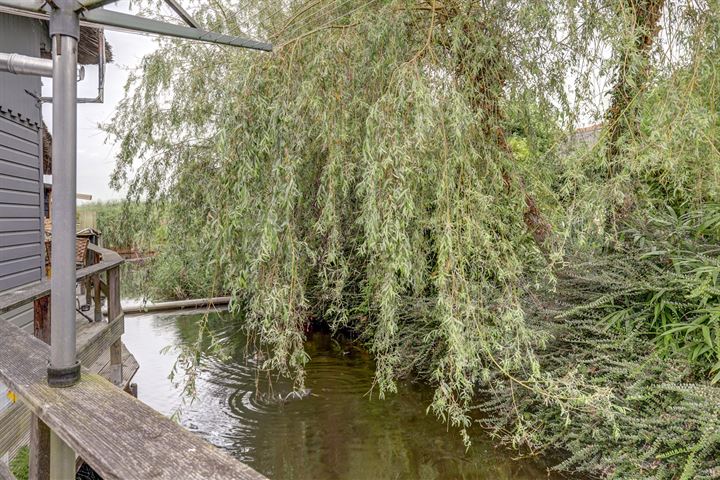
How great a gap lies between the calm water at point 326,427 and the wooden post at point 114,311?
0.52 m

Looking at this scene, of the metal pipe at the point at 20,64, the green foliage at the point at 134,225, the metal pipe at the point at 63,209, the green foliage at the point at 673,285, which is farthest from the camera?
the green foliage at the point at 134,225

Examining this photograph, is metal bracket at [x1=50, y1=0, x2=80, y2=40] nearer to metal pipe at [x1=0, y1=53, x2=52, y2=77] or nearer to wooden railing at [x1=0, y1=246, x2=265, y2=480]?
metal pipe at [x1=0, y1=53, x2=52, y2=77]

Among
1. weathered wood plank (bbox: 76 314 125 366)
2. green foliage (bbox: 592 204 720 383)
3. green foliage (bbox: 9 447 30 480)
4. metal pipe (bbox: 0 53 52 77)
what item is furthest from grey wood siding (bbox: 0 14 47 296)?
green foliage (bbox: 592 204 720 383)

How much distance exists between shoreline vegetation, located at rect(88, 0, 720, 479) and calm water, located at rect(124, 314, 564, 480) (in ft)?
1.68

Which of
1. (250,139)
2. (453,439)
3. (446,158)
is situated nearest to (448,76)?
(446,158)

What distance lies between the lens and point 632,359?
3006 millimetres

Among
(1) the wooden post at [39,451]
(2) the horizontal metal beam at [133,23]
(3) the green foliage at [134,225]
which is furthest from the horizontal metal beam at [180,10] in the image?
(3) the green foliage at [134,225]

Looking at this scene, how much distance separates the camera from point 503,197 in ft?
9.57

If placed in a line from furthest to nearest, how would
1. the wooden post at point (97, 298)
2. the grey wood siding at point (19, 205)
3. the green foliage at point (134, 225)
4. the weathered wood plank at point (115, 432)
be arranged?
the green foliage at point (134, 225) < the wooden post at point (97, 298) < the grey wood siding at point (19, 205) < the weathered wood plank at point (115, 432)

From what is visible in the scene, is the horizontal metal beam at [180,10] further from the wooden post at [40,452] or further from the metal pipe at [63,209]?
the wooden post at [40,452]

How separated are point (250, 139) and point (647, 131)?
228 cm

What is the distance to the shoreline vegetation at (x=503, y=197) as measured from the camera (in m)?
2.39

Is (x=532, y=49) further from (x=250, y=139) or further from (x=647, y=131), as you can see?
(x=250, y=139)

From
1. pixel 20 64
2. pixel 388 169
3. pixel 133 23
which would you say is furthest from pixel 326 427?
pixel 133 23
